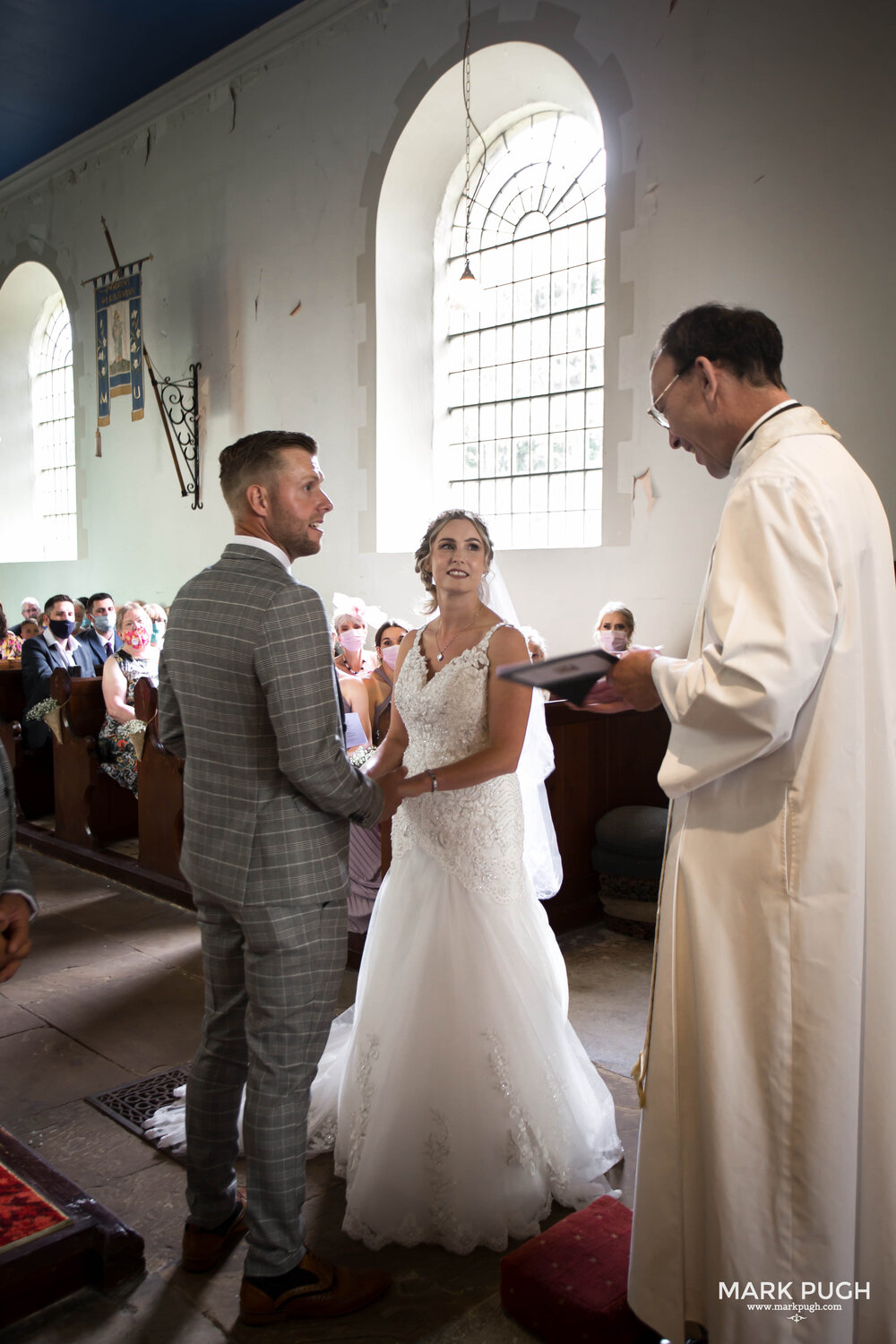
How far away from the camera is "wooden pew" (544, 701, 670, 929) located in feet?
15.5

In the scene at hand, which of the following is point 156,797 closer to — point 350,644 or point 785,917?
point 350,644

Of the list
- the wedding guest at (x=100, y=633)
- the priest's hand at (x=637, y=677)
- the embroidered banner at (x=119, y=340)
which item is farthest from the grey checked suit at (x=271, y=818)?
the embroidered banner at (x=119, y=340)

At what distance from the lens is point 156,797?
213 inches

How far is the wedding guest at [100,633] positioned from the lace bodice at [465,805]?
5189 millimetres

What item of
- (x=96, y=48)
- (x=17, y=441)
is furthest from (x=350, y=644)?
(x=17, y=441)

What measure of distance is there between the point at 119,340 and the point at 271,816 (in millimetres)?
9383

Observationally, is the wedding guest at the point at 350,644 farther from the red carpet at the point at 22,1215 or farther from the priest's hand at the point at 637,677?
the priest's hand at the point at 637,677

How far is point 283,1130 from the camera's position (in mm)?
2125

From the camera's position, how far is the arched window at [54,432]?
12516 mm

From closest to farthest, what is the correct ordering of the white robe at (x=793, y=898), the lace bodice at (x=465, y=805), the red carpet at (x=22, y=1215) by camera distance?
the white robe at (x=793, y=898)
the red carpet at (x=22, y=1215)
the lace bodice at (x=465, y=805)

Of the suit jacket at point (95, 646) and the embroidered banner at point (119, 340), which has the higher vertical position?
the embroidered banner at point (119, 340)

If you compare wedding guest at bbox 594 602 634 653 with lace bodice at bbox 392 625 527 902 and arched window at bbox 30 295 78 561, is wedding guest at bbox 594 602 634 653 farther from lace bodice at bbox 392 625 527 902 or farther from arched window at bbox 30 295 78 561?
arched window at bbox 30 295 78 561

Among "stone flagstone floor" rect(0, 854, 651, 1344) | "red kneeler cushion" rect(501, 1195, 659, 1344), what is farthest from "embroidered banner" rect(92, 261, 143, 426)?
"red kneeler cushion" rect(501, 1195, 659, 1344)

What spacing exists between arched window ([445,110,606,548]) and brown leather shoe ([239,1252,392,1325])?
18.2 ft
